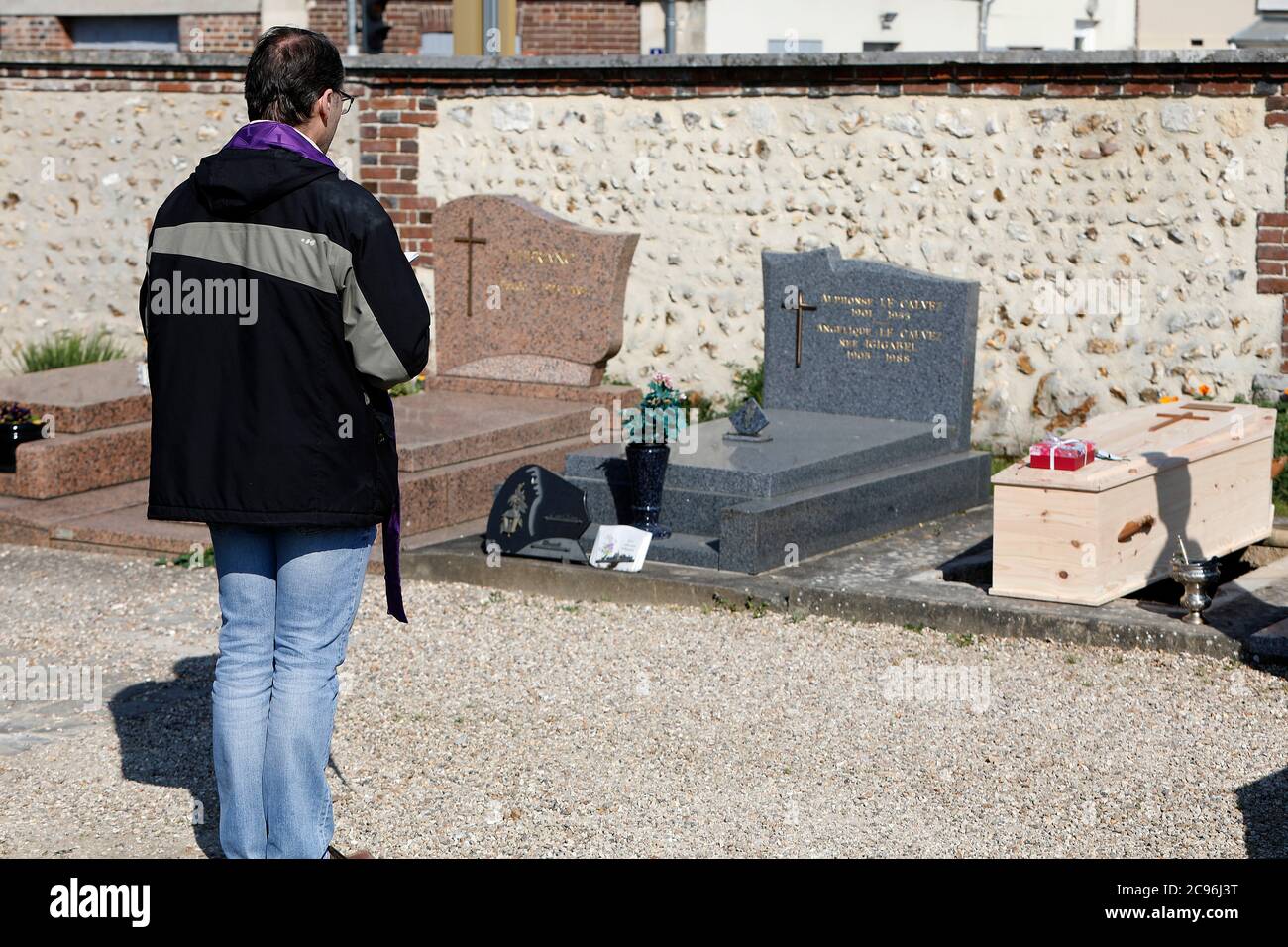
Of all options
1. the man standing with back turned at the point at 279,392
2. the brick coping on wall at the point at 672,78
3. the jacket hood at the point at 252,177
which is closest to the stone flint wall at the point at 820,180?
the brick coping on wall at the point at 672,78

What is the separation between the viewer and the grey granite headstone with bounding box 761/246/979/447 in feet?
28.0

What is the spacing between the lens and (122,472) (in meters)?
8.90

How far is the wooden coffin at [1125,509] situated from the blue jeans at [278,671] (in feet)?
11.0

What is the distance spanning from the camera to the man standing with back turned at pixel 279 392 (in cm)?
348

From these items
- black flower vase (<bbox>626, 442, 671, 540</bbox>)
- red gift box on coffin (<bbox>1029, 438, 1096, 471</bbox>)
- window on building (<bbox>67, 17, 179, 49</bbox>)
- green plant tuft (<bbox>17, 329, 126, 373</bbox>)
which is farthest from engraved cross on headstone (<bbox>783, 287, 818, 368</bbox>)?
window on building (<bbox>67, 17, 179, 49</bbox>)

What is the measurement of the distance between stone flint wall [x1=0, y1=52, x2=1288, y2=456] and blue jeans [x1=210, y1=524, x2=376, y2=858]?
7.22 meters

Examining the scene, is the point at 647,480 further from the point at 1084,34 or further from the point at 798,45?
the point at 1084,34

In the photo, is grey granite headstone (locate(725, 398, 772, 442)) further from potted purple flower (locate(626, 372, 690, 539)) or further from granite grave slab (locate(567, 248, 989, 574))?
potted purple flower (locate(626, 372, 690, 539))

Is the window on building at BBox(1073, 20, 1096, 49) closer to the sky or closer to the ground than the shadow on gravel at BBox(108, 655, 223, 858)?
closer to the sky

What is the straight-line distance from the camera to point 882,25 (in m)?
24.4

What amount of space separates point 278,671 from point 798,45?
849 inches

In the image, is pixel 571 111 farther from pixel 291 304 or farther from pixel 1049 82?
pixel 291 304

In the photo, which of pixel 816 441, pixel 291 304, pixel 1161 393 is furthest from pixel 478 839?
pixel 1161 393

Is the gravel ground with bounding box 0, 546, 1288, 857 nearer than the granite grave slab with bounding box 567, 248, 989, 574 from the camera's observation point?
Yes
